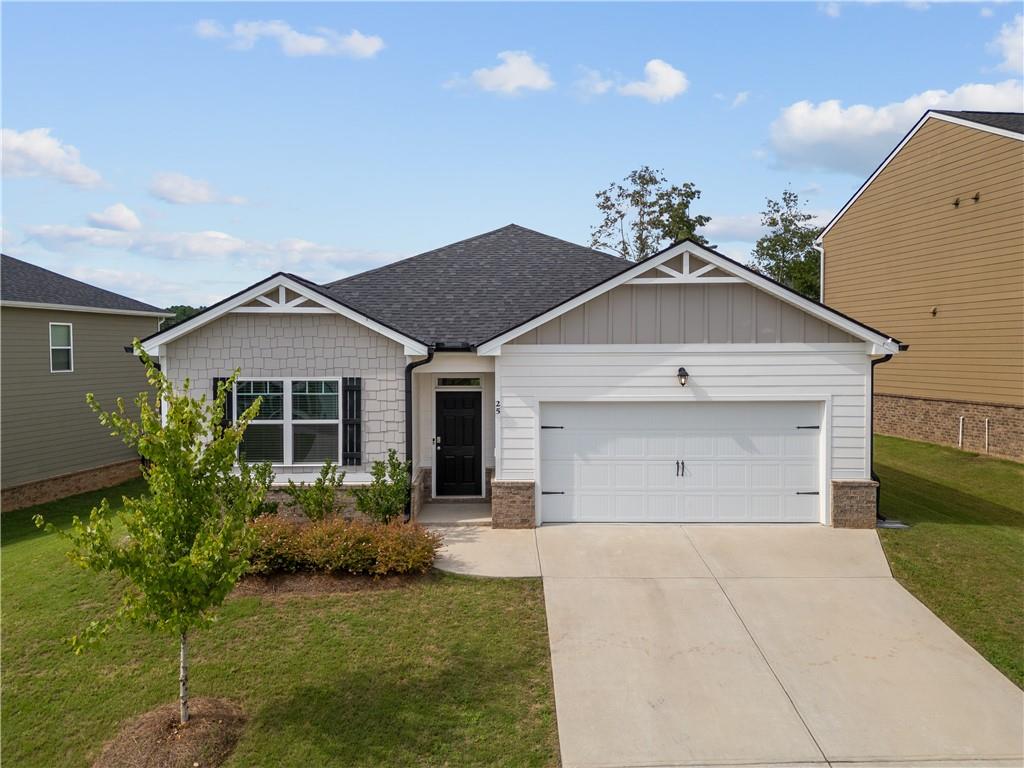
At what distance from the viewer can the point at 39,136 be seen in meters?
14.0

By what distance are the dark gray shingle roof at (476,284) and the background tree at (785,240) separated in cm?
3003

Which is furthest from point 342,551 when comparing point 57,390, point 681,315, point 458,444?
point 57,390

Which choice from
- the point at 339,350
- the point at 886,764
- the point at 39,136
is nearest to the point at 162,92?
the point at 39,136

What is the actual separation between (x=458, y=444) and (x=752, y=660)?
6958mm

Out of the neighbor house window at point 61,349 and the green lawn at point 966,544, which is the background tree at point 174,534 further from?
the neighbor house window at point 61,349

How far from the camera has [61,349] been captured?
15914 millimetres

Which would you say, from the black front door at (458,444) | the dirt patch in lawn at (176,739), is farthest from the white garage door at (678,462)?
the dirt patch in lawn at (176,739)

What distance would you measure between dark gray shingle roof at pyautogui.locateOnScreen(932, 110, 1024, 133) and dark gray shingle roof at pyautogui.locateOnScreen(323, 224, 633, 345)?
1006 centimetres

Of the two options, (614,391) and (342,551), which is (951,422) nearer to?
(614,391)

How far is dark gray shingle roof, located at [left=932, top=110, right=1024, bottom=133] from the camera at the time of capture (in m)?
16.1

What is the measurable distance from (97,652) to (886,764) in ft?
24.4

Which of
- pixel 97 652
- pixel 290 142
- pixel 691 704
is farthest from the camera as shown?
pixel 290 142

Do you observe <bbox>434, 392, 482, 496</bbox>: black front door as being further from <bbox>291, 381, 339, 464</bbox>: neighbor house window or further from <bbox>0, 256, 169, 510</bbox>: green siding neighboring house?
<bbox>0, 256, 169, 510</bbox>: green siding neighboring house

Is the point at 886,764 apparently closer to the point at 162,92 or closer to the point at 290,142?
the point at 162,92
